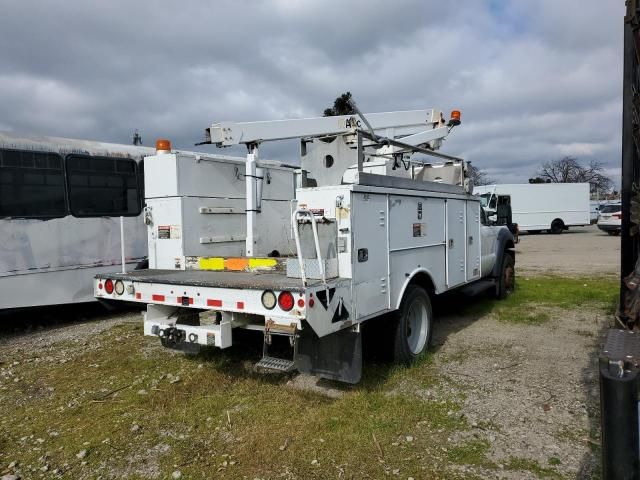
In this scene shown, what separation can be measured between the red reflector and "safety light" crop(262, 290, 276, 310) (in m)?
A: 0.06

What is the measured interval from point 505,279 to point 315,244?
243 inches

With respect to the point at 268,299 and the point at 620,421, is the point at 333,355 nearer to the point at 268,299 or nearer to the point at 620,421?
the point at 268,299

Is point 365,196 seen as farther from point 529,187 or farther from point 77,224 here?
point 529,187

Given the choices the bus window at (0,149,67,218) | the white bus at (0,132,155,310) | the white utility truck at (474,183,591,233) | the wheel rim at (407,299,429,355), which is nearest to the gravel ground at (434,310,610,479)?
the wheel rim at (407,299,429,355)

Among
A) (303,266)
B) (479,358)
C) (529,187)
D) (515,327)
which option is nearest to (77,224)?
(303,266)

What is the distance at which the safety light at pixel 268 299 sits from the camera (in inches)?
150

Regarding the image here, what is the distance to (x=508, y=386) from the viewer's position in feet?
15.5

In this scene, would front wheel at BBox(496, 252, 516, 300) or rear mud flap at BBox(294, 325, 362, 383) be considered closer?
rear mud flap at BBox(294, 325, 362, 383)

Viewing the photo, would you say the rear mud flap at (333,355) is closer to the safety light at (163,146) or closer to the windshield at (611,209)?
the safety light at (163,146)

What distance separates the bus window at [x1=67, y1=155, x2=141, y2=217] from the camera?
25.7ft

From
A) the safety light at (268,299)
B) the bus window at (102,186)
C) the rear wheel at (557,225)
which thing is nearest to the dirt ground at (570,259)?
the rear wheel at (557,225)

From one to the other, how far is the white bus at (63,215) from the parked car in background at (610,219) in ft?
82.8

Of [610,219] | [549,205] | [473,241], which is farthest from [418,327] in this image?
[549,205]

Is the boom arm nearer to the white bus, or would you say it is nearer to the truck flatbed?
the truck flatbed
